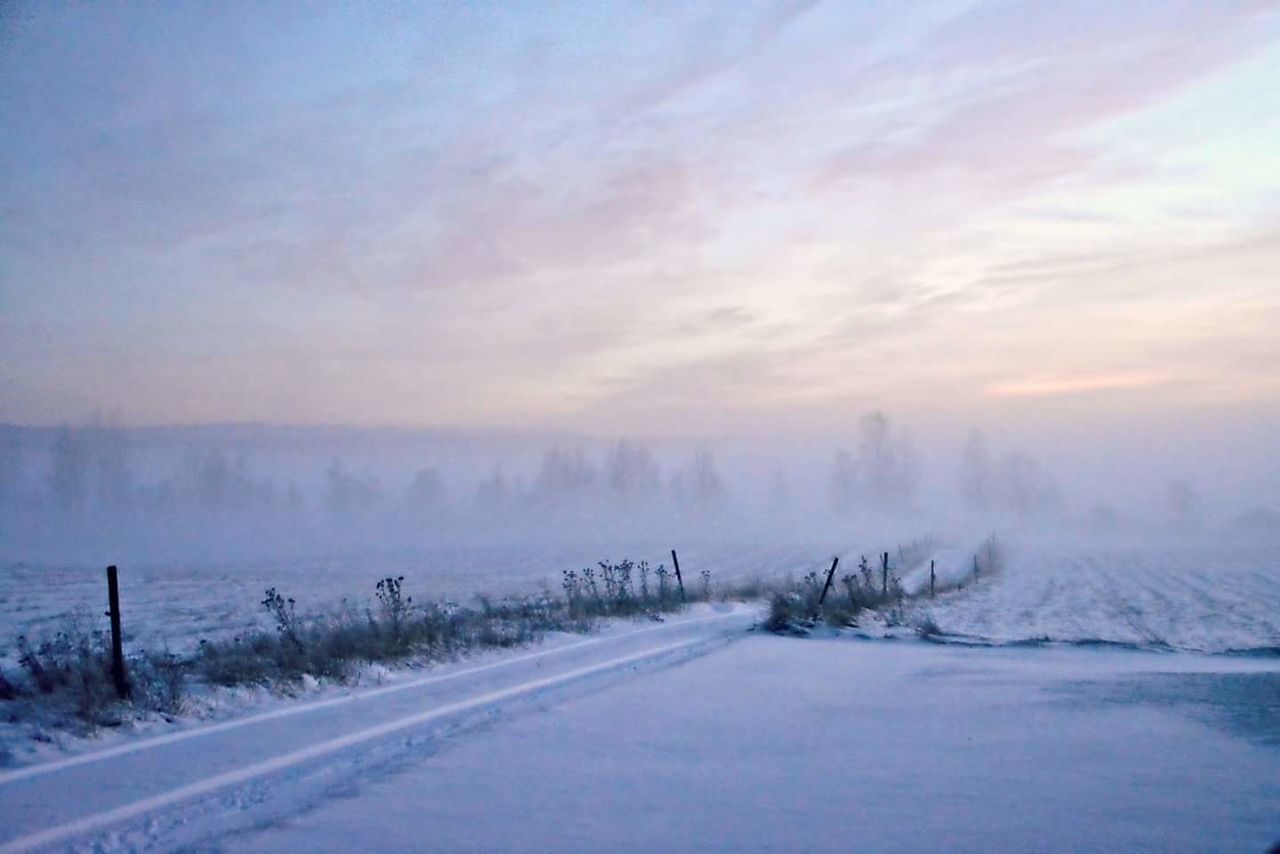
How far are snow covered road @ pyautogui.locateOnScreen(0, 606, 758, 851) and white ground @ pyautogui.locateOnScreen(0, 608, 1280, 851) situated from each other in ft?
0.10

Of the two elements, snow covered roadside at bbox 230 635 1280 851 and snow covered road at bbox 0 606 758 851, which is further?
snow covered road at bbox 0 606 758 851

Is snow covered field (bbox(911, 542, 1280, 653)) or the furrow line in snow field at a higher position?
the furrow line in snow field

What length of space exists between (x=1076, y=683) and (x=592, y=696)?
22.3 feet

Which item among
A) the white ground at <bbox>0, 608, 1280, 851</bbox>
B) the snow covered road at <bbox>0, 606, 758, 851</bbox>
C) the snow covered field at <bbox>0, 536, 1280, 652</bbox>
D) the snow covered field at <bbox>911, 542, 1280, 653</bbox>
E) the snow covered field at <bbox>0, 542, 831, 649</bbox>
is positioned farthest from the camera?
the snow covered field at <bbox>0, 542, 831, 649</bbox>

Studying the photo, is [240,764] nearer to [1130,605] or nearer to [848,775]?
[848,775]

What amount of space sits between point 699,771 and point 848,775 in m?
1.37

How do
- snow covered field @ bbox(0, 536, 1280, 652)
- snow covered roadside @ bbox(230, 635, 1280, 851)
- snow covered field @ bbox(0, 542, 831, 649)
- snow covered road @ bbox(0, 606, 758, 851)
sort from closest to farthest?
snow covered roadside @ bbox(230, 635, 1280, 851), snow covered road @ bbox(0, 606, 758, 851), snow covered field @ bbox(0, 536, 1280, 652), snow covered field @ bbox(0, 542, 831, 649)

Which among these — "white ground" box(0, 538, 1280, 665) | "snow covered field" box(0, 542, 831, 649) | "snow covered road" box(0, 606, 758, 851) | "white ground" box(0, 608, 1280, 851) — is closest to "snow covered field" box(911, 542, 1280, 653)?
"white ground" box(0, 538, 1280, 665)

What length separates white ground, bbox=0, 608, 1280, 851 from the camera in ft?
23.7

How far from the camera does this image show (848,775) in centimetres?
898

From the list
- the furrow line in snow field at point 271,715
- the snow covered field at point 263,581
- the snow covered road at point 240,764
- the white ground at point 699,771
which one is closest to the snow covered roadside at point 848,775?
the white ground at point 699,771

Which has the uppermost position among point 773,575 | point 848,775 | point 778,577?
point 848,775

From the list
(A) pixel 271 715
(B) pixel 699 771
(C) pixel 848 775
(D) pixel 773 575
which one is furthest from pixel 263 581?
(C) pixel 848 775

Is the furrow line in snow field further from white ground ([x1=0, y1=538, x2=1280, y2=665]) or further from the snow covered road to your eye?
white ground ([x1=0, y1=538, x2=1280, y2=665])
